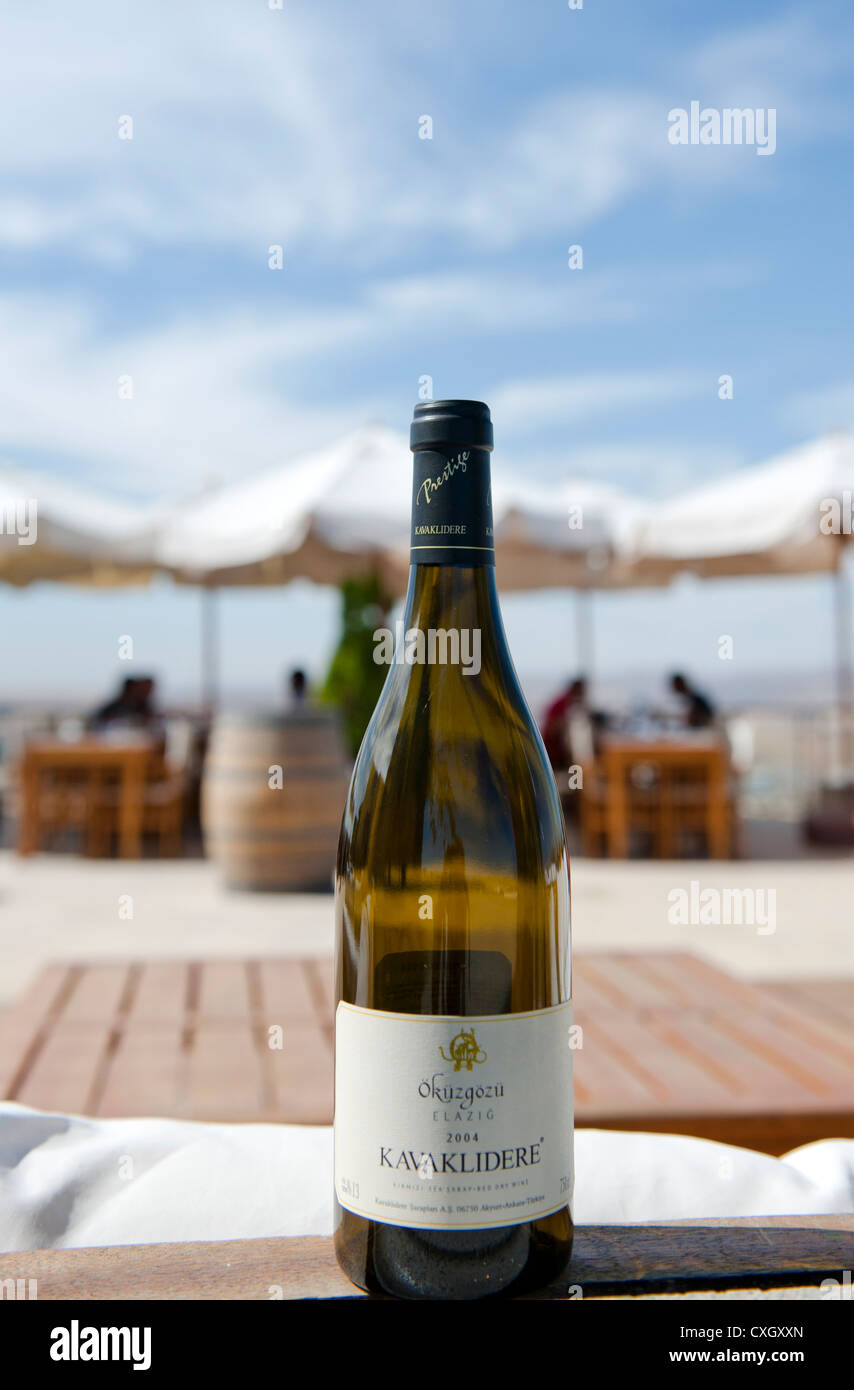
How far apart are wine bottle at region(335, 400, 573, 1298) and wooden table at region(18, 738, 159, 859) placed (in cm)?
818

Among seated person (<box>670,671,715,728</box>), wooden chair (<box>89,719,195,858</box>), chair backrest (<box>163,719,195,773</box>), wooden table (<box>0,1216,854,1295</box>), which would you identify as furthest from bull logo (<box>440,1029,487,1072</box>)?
chair backrest (<box>163,719,195,773</box>)

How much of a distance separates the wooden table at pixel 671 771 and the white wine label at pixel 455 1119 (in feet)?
25.7

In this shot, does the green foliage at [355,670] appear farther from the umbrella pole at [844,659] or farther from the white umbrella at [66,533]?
the umbrella pole at [844,659]

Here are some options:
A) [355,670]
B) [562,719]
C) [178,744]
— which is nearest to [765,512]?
[562,719]

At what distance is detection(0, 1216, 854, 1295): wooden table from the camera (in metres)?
0.79

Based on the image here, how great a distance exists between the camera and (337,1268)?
2.75 ft

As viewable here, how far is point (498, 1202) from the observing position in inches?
32.9

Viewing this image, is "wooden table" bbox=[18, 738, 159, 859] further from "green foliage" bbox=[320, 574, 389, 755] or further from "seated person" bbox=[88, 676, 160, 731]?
"green foliage" bbox=[320, 574, 389, 755]

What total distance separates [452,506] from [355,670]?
908cm

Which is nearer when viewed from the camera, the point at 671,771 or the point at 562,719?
the point at 671,771

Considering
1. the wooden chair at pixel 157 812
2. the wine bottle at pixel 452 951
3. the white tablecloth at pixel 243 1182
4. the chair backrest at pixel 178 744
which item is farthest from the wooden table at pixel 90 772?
the wine bottle at pixel 452 951

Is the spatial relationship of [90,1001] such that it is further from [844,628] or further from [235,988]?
[844,628]

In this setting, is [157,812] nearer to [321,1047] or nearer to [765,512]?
[765,512]

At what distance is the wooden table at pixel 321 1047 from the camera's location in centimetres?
185
